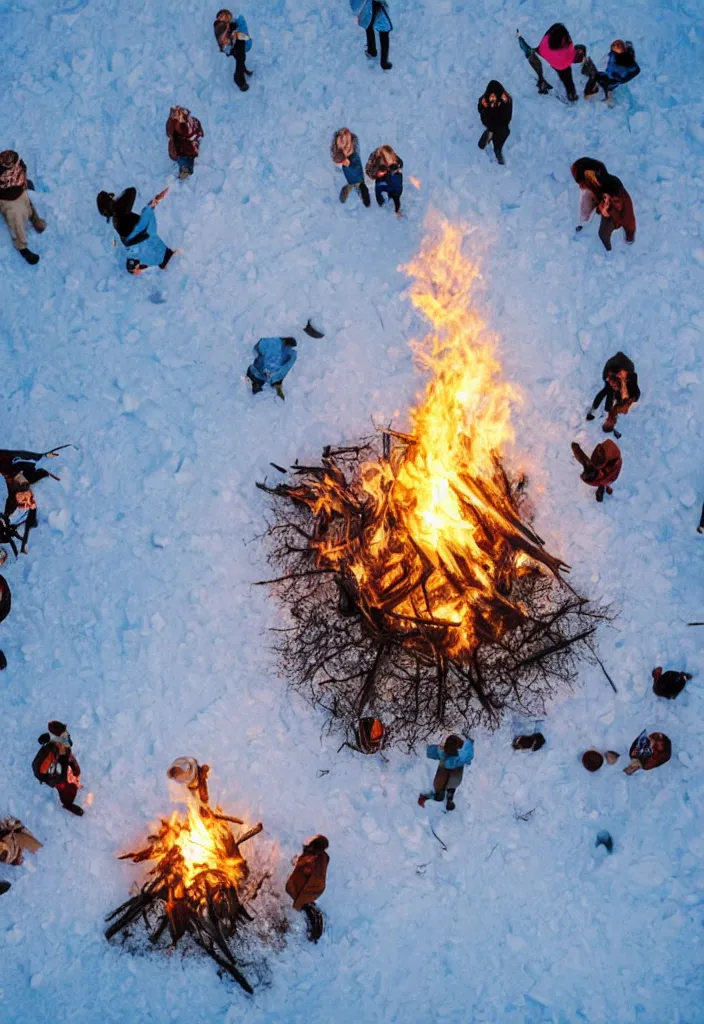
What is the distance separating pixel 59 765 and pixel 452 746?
4236mm

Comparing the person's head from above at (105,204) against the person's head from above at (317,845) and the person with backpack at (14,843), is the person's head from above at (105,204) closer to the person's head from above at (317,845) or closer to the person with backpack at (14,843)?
the person with backpack at (14,843)

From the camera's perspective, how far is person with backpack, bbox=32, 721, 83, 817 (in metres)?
14.2

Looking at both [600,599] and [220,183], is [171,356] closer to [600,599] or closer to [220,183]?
[220,183]

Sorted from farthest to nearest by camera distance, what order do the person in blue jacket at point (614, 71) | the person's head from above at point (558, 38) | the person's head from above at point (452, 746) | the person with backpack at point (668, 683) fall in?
the person in blue jacket at point (614, 71) < the person's head from above at point (558, 38) < the person with backpack at point (668, 683) < the person's head from above at point (452, 746)

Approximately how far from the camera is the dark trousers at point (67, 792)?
46.7 feet

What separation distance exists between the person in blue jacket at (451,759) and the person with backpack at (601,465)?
314 centimetres

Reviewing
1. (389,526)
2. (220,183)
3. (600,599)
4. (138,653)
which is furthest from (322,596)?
(220,183)

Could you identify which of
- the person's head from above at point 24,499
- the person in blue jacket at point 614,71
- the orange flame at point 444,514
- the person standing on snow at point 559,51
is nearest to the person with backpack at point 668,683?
the orange flame at point 444,514

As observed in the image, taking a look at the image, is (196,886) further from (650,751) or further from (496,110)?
(496,110)

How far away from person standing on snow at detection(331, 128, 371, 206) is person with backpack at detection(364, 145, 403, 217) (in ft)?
0.44

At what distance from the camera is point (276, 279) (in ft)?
50.0

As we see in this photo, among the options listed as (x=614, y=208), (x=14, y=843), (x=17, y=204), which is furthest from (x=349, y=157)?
(x=14, y=843)

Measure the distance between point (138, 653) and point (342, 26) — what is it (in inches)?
306

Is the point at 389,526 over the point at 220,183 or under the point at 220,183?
under
